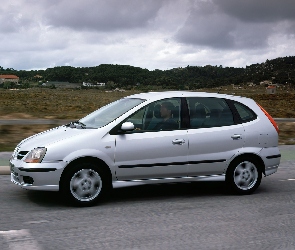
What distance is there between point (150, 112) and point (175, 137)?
19.8 inches

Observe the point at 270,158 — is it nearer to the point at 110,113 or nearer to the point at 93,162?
the point at 110,113

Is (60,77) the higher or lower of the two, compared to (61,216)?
higher

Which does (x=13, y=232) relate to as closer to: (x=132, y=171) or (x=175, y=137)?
(x=132, y=171)

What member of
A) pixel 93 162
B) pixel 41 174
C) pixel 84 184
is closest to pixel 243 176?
pixel 93 162

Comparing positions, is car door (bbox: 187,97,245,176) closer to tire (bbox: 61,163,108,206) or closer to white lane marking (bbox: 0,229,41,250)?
tire (bbox: 61,163,108,206)

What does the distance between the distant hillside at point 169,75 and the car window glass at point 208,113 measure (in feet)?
171

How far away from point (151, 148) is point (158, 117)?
20.7 inches

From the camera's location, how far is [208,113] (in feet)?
26.3

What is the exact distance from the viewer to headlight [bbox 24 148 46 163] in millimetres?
6871

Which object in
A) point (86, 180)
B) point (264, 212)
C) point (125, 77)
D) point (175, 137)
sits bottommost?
point (264, 212)

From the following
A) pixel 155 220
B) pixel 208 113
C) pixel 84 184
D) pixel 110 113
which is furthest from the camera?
pixel 208 113

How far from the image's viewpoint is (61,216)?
655 centimetres

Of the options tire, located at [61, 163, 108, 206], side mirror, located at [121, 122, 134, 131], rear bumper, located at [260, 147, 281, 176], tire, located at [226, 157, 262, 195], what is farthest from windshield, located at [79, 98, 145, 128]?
rear bumper, located at [260, 147, 281, 176]

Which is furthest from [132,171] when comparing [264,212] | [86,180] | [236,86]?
[236,86]
